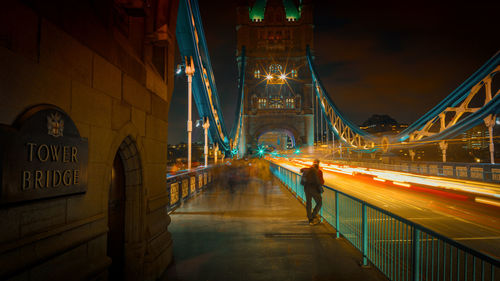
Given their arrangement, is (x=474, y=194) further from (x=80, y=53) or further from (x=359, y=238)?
(x=80, y=53)

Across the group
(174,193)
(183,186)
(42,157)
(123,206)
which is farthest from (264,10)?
(42,157)

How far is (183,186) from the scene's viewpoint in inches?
415

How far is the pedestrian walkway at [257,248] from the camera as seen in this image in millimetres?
4316

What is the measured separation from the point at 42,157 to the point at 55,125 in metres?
0.30

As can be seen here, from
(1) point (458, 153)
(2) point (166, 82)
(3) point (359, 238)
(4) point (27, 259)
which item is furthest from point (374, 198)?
(1) point (458, 153)

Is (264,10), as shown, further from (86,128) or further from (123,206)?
(86,128)

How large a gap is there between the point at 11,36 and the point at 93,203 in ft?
5.70

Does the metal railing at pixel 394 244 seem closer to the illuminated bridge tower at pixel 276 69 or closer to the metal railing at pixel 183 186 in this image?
the metal railing at pixel 183 186

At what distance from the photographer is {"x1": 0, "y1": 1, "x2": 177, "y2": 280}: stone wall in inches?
85.0

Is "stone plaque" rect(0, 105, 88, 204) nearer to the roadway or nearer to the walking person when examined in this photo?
the walking person

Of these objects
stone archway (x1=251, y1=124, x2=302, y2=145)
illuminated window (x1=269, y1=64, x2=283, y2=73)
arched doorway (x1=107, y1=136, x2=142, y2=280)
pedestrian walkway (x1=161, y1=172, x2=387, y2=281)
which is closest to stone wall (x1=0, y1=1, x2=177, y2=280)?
arched doorway (x1=107, y1=136, x2=142, y2=280)

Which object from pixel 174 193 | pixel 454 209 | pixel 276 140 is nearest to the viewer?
pixel 454 209

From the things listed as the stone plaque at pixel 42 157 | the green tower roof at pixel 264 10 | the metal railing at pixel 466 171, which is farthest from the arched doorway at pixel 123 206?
the green tower roof at pixel 264 10

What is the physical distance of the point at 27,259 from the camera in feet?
7.25
